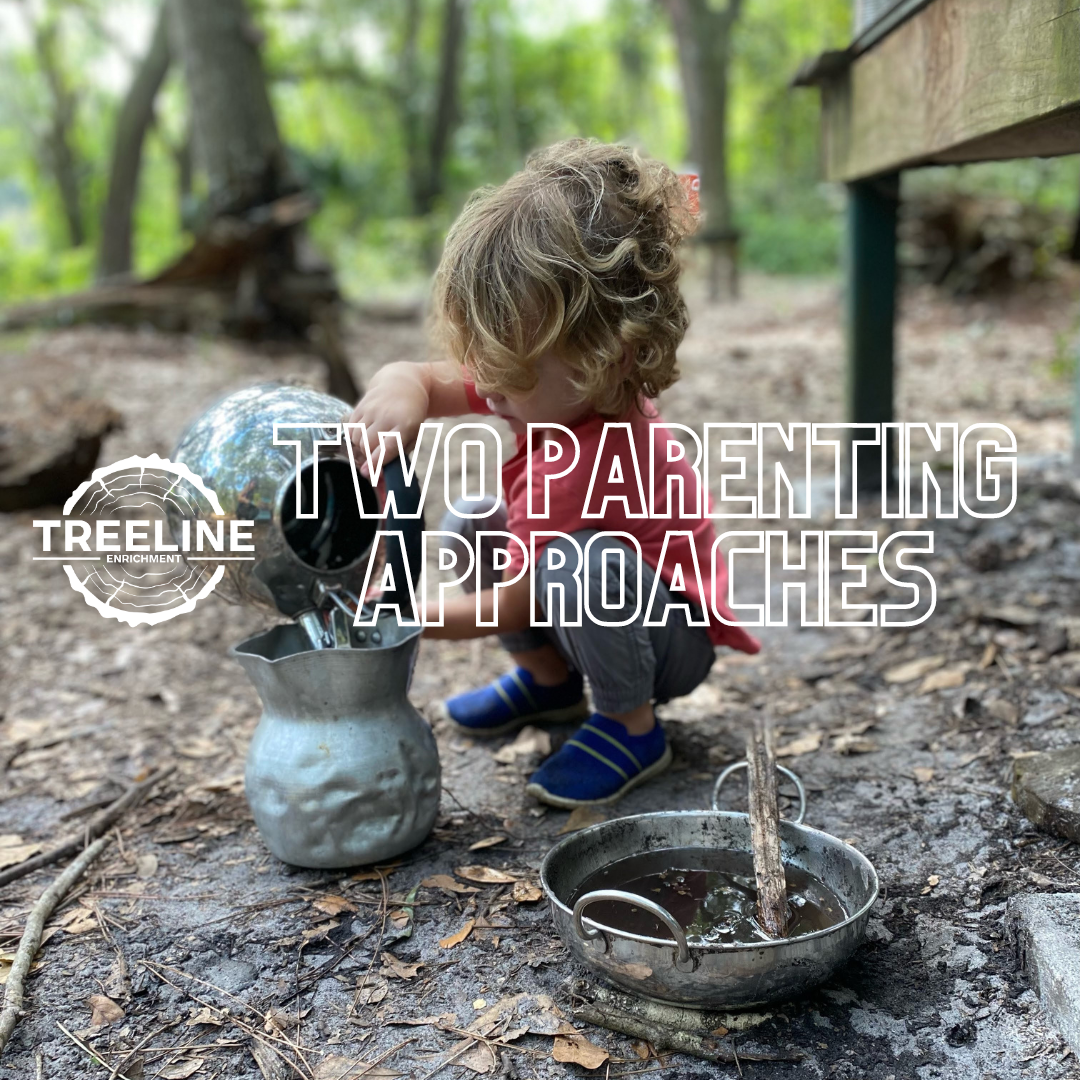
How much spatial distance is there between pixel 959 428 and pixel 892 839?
10.6ft

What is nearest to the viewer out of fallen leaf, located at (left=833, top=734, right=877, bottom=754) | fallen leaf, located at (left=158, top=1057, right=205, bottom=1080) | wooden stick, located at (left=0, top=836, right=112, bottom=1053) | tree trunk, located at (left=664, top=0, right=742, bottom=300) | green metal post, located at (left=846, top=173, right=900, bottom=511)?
fallen leaf, located at (left=158, top=1057, right=205, bottom=1080)

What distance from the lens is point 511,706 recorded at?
2461 millimetres

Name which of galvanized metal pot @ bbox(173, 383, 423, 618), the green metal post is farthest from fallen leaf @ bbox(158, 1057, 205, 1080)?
the green metal post

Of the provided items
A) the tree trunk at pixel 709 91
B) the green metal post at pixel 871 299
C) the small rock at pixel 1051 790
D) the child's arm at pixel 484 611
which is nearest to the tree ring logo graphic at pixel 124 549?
the child's arm at pixel 484 611

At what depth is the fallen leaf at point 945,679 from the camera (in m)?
2.52

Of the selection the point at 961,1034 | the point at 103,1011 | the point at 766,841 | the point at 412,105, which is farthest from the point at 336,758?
the point at 412,105

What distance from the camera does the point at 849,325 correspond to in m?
3.82

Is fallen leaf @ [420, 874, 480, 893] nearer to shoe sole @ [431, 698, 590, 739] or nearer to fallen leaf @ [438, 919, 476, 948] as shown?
fallen leaf @ [438, 919, 476, 948]

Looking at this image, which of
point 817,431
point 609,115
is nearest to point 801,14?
point 609,115

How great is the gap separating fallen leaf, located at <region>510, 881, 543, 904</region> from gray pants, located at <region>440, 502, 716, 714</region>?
0.42 m

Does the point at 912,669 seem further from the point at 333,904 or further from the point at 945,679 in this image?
the point at 333,904

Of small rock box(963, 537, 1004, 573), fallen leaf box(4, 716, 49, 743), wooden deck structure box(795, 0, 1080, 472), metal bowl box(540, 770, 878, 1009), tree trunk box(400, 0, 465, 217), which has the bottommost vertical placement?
fallen leaf box(4, 716, 49, 743)

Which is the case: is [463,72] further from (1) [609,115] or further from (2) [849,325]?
(2) [849,325]

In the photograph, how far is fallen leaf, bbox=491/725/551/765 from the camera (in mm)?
2371
